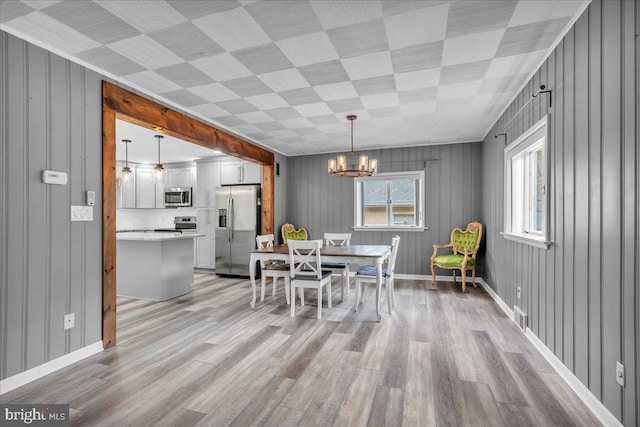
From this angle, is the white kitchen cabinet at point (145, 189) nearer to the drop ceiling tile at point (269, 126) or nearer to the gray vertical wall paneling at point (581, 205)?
the drop ceiling tile at point (269, 126)

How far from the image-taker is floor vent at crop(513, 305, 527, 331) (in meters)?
3.06

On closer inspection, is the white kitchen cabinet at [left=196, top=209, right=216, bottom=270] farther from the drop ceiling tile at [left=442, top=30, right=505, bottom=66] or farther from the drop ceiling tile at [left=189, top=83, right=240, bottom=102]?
the drop ceiling tile at [left=442, top=30, right=505, bottom=66]

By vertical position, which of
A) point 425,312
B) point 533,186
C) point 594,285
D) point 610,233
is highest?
point 533,186

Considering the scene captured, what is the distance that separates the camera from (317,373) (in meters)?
2.32

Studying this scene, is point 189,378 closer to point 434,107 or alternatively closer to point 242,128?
point 242,128

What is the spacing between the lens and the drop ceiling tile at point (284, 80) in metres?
2.93

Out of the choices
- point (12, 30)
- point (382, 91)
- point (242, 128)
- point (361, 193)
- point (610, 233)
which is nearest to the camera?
point (610, 233)

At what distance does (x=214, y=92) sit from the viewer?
333 cm

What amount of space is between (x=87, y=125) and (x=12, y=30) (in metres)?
0.73

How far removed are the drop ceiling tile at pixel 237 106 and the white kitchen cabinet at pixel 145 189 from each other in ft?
14.7

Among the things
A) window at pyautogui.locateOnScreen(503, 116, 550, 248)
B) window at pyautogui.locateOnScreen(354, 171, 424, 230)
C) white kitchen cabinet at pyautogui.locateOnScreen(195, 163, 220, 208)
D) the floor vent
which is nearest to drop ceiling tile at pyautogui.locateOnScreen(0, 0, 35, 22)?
window at pyautogui.locateOnScreen(503, 116, 550, 248)

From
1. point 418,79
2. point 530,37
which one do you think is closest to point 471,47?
point 530,37

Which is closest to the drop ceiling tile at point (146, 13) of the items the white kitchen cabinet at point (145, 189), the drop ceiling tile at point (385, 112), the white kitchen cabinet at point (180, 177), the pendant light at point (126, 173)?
the drop ceiling tile at point (385, 112)

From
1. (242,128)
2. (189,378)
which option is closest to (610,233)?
(189,378)
